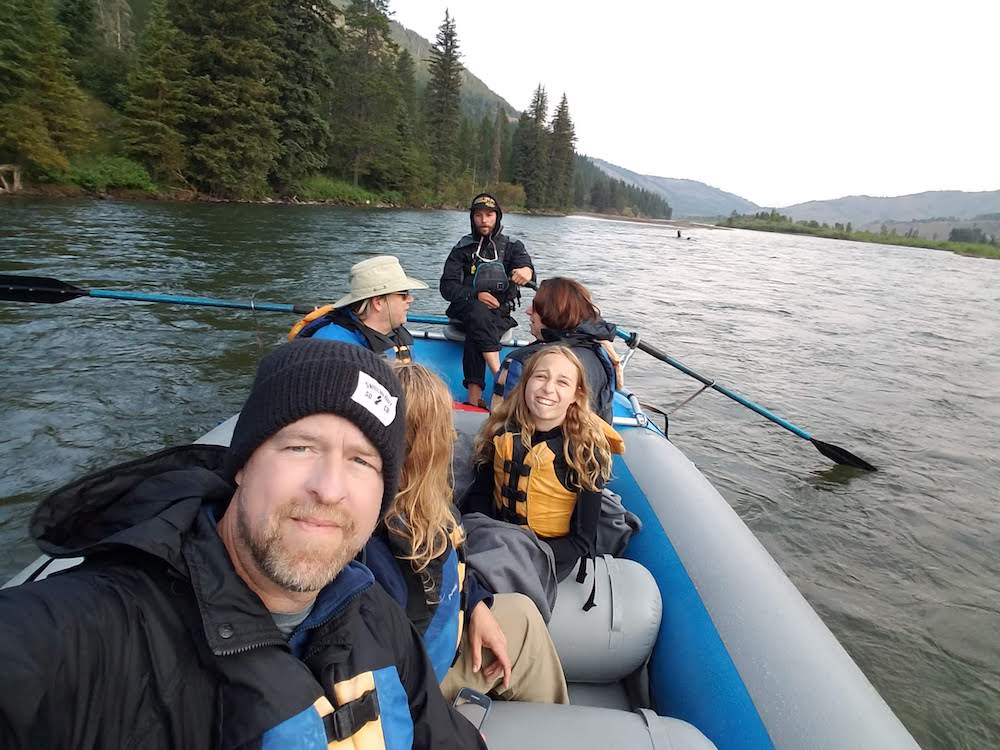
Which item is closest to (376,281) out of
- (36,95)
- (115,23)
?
(36,95)

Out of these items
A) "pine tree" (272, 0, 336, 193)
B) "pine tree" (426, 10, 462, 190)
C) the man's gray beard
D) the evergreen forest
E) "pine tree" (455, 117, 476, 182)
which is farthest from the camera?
"pine tree" (455, 117, 476, 182)

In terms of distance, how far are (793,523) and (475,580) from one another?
3.40 meters

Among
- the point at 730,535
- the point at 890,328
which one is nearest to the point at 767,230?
the point at 890,328

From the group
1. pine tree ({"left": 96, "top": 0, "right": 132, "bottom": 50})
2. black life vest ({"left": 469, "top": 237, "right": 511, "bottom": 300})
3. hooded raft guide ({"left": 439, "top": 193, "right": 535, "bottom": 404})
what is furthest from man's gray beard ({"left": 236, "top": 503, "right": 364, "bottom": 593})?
pine tree ({"left": 96, "top": 0, "right": 132, "bottom": 50})

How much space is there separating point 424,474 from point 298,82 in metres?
34.5

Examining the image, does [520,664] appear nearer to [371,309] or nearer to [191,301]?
[371,309]

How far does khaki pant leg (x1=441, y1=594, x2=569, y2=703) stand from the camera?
4.88 feet

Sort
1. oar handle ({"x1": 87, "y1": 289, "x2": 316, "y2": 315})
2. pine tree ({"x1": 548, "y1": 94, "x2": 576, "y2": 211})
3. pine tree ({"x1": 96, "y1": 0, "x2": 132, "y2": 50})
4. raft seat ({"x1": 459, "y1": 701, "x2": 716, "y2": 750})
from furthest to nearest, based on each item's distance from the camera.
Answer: pine tree ({"x1": 548, "y1": 94, "x2": 576, "y2": 211}) < pine tree ({"x1": 96, "y1": 0, "x2": 132, "y2": 50}) < oar handle ({"x1": 87, "y1": 289, "x2": 316, "y2": 315}) < raft seat ({"x1": 459, "y1": 701, "x2": 716, "y2": 750})

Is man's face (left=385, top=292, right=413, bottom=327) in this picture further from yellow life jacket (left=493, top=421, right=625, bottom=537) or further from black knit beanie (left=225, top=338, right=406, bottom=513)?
black knit beanie (left=225, top=338, right=406, bottom=513)

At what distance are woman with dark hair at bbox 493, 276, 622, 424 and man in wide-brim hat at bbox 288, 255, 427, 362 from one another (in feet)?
2.25

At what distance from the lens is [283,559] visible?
0.86 m

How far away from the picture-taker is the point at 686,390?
21.6ft

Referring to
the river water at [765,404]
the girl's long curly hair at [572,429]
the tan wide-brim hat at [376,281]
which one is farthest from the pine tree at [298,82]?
the girl's long curly hair at [572,429]

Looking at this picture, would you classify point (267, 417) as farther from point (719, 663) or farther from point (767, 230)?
point (767, 230)
